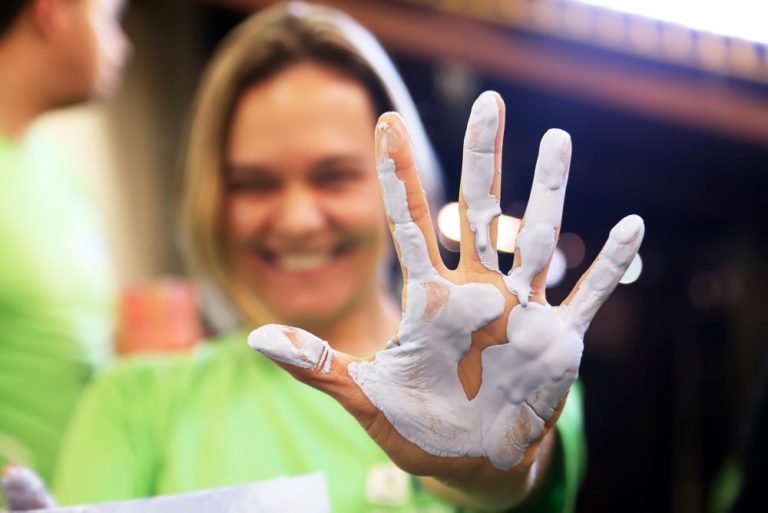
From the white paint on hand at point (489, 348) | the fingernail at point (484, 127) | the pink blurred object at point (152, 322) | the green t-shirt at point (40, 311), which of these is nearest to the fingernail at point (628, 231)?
the white paint on hand at point (489, 348)

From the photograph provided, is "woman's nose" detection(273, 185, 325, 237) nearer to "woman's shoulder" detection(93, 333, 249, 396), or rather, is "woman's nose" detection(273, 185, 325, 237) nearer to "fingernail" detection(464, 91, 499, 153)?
"woman's shoulder" detection(93, 333, 249, 396)

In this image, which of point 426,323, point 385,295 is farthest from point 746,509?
point 426,323

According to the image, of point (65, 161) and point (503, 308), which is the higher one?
point (65, 161)

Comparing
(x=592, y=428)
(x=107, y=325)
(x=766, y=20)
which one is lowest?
(x=592, y=428)

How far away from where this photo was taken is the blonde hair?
3.17 ft

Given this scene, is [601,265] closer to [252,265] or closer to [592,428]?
[252,265]

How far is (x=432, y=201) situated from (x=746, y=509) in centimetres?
53

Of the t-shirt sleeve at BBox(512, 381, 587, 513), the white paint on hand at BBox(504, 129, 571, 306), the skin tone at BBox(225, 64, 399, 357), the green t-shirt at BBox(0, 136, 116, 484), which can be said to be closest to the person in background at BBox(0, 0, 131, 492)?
the green t-shirt at BBox(0, 136, 116, 484)

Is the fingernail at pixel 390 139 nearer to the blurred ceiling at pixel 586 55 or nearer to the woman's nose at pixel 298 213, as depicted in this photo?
the woman's nose at pixel 298 213

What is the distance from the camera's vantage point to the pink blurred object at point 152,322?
151 centimetres

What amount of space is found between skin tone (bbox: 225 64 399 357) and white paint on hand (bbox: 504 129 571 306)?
1.11 feet

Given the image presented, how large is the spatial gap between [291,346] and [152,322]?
1.04 metres

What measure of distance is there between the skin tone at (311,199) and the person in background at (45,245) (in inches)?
15.4

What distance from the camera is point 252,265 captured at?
988mm
